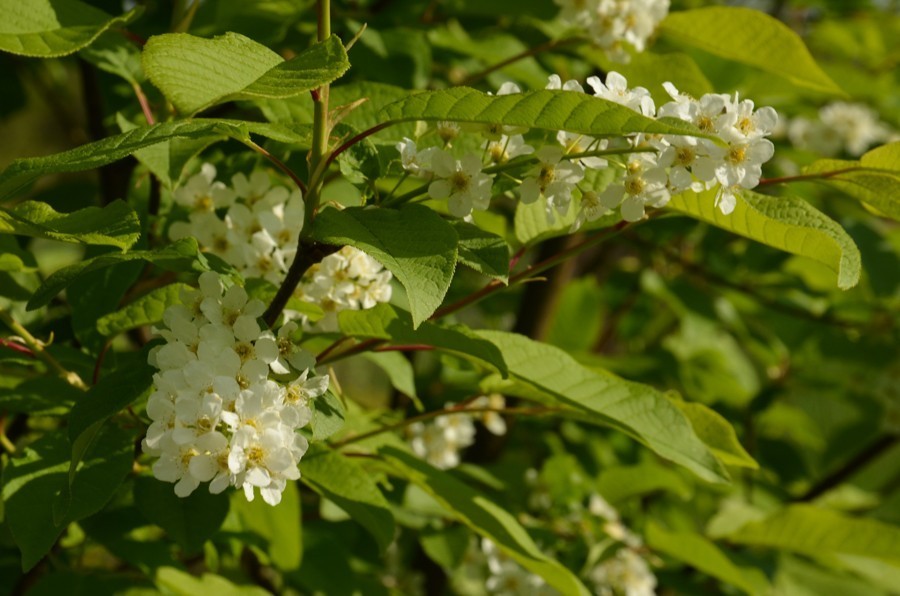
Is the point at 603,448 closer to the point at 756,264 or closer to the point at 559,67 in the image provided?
the point at 756,264

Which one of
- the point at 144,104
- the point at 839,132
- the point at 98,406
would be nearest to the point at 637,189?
the point at 98,406

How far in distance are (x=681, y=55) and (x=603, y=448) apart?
3.70 ft

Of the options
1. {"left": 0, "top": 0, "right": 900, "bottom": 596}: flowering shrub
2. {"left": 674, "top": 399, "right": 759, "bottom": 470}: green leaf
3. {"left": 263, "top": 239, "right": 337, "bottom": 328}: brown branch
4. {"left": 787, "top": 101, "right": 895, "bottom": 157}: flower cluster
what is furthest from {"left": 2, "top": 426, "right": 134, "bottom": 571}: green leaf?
{"left": 787, "top": 101, "right": 895, "bottom": 157}: flower cluster

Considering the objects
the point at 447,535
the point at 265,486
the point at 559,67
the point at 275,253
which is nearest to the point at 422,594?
the point at 447,535

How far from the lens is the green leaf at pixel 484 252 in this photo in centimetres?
90

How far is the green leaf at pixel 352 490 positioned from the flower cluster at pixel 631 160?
1.10 ft

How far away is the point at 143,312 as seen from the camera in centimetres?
106

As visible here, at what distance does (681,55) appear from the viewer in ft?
4.62

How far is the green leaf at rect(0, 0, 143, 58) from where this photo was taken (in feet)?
3.36

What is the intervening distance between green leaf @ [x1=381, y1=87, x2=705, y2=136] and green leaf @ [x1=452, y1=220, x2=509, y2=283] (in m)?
0.13

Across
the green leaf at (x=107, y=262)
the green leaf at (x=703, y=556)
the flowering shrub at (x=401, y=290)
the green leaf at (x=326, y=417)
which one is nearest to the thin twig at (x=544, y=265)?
the flowering shrub at (x=401, y=290)

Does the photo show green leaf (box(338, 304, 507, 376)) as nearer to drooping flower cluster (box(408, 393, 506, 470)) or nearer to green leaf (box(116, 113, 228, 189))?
green leaf (box(116, 113, 228, 189))

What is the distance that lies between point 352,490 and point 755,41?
951mm

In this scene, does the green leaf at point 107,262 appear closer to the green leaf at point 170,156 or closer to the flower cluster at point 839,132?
the green leaf at point 170,156
